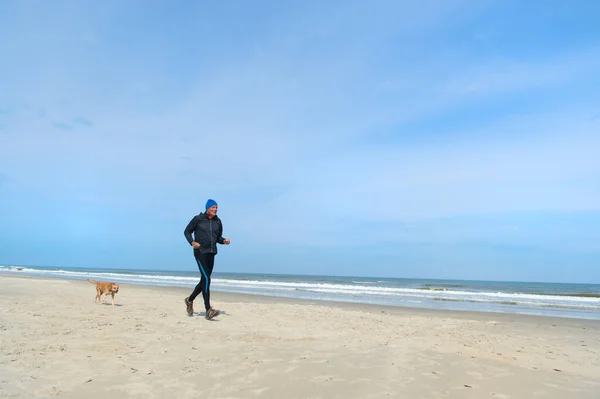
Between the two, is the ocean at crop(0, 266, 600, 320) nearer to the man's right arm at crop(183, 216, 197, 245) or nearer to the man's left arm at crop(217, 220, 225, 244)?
the man's left arm at crop(217, 220, 225, 244)

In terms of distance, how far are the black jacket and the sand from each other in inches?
47.8

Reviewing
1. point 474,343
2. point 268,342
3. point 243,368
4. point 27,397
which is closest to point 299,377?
point 243,368

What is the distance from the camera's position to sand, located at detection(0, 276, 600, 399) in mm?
3545

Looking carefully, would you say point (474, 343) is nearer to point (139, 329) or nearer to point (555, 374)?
point (555, 374)

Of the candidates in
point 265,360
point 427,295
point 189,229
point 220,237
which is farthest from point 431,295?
point 265,360

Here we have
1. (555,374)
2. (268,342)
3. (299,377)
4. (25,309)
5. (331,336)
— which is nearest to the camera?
(299,377)

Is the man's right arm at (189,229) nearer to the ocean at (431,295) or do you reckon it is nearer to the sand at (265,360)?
the sand at (265,360)

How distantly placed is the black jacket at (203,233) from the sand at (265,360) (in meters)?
1.21

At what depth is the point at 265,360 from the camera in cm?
448

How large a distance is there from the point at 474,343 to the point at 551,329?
4.09 metres

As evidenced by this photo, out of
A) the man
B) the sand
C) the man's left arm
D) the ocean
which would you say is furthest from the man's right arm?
the ocean

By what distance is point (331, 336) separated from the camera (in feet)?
20.4

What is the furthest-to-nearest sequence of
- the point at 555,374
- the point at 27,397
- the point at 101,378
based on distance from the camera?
the point at 555,374 < the point at 101,378 < the point at 27,397

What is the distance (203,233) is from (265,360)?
334cm
